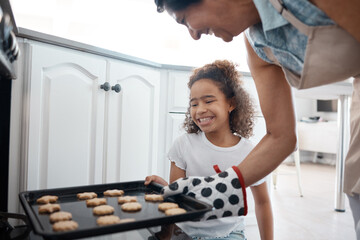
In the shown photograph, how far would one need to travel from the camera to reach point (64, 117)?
1264mm

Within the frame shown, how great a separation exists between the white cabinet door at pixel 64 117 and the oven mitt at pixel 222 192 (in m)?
0.69

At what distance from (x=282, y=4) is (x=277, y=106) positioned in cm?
33

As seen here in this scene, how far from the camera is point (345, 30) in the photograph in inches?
19.6

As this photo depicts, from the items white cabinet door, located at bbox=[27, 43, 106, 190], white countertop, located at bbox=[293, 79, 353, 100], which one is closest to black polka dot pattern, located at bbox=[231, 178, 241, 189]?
white cabinet door, located at bbox=[27, 43, 106, 190]

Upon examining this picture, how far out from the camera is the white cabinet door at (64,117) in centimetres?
117

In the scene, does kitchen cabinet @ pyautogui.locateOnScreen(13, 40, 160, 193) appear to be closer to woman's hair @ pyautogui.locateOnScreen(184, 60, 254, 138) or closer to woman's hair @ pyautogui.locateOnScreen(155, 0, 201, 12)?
woman's hair @ pyautogui.locateOnScreen(184, 60, 254, 138)

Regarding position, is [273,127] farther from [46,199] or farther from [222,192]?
[46,199]

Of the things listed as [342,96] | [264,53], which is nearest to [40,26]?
[264,53]

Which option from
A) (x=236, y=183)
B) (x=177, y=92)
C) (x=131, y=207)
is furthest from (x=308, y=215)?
(x=131, y=207)

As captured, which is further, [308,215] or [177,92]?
[308,215]

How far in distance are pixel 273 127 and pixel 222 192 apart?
0.23m

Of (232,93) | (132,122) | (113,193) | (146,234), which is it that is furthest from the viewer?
(132,122)

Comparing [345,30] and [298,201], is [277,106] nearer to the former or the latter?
[345,30]

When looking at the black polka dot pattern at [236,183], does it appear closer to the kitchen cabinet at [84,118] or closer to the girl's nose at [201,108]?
the girl's nose at [201,108]
